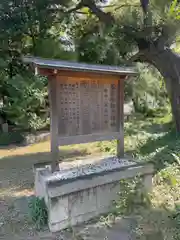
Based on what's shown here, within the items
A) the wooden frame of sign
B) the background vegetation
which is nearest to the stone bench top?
the wooden frame of sign

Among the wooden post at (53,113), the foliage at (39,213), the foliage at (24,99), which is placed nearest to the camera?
the foliage at (39,213)

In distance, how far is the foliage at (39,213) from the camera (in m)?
3.98

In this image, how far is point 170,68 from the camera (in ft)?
26.5

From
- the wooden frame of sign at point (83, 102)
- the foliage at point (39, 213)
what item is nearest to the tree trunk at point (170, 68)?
the wooden frame of sign at point (83, 102)

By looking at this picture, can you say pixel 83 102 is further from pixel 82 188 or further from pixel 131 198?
pixel 131 198

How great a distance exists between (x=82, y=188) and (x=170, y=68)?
545 centimetres

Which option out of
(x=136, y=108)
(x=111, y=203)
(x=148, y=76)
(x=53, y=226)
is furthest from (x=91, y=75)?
(x=136, y=108)

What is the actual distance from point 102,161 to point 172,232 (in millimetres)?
1801

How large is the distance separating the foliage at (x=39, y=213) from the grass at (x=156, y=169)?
3.87 feet

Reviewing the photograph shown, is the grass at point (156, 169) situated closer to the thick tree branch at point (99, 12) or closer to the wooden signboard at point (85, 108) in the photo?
the wooden signboard at point (85, 108)

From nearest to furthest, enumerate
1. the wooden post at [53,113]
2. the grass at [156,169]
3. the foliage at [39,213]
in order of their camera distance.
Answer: the grass at [156,169], the foliage at [39,213], the wooden post at [53,113]

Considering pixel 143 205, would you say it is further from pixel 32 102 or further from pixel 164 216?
pixel 32 102

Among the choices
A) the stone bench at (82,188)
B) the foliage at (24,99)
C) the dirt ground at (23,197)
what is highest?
the foliage at (24,99)

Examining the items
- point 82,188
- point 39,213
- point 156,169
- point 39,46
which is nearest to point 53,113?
point 82,188
